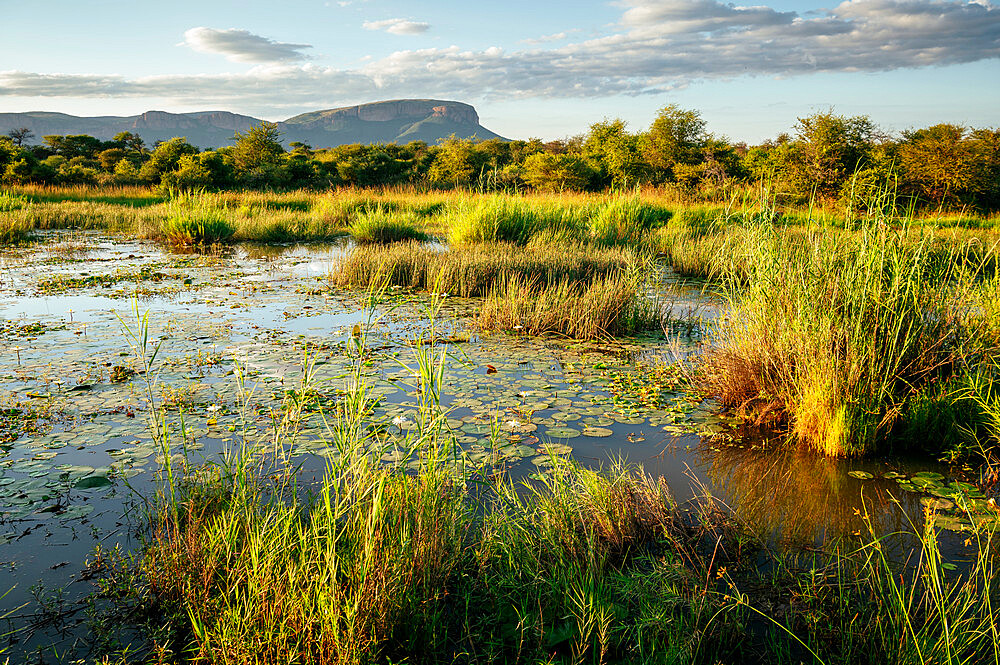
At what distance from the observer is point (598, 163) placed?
33.3m

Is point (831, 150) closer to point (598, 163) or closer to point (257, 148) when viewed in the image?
point (598, 163)

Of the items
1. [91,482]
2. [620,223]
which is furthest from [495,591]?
[620,223]

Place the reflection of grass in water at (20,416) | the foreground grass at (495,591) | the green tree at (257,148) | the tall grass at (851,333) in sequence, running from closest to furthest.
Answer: the foreground grass at (495,591) < the tall grass at (851,333) < the reflection of grass in water at (20,416) < the green tree at (257,148)

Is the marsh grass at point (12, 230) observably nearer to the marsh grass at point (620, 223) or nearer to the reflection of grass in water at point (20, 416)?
the reflection of grass in water at point (20, 416)

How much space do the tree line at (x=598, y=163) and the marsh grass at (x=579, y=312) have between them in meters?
9.69

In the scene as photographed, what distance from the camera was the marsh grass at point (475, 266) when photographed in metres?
8.01

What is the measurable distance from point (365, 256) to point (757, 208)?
6056 millimetres

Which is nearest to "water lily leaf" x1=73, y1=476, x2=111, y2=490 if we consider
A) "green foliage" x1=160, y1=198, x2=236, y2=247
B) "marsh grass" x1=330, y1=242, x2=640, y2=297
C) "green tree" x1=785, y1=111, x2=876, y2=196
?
"marsh grass" x1=330, y1=242, x2=640, y2=297

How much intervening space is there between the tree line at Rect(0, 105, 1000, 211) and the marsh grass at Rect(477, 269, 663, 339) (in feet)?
31.8

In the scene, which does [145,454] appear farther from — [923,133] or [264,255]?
[923,133]

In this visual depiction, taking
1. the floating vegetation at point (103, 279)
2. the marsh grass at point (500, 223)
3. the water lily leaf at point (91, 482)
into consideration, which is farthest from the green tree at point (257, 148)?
the water lily leaf at point (91, 482)

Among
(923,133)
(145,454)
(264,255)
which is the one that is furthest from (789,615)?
(923,133)

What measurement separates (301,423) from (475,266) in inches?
190

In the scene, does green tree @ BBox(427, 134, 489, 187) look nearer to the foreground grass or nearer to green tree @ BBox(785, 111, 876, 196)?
green tree @ BBox(785, 111, 876, 196)
